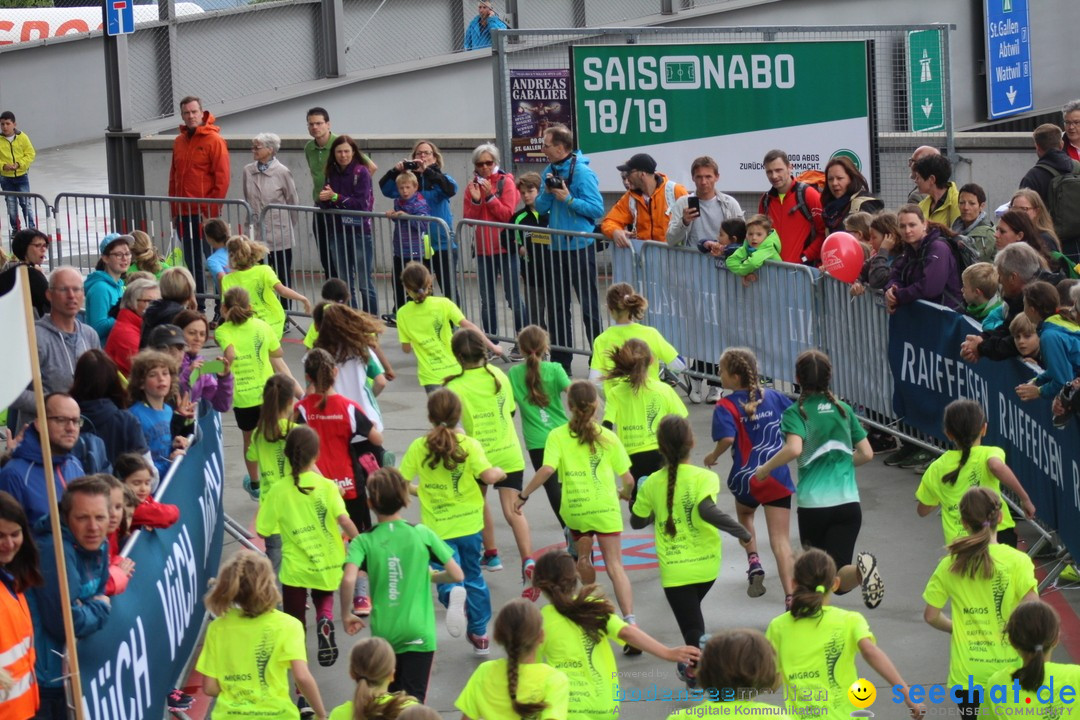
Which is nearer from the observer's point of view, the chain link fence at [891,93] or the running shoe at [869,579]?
the running shoe at [869,579]

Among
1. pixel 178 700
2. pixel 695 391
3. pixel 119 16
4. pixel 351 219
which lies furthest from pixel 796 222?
pixel 119 16

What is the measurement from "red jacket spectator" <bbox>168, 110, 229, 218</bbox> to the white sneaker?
582cm

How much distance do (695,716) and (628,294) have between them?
536 cm

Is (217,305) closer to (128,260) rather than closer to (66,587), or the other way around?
(128,260)

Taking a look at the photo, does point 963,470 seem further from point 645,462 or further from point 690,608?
point 645,462

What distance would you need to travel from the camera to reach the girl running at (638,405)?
371 inches

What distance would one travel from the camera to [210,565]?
9.35m

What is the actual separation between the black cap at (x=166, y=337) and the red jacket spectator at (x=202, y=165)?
22.9 feet

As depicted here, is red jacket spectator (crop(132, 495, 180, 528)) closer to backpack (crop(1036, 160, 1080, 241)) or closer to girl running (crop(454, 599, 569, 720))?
girl running (crop(454, 599, 569, 720))

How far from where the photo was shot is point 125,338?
1103 centimetres

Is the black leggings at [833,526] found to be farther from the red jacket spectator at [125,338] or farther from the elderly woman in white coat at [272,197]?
the elderly woman in white coat at [272,197]


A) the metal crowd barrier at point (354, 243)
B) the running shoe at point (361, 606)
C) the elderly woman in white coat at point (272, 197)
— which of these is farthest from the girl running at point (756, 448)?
the elderly woman in white coat at point (272, 197)

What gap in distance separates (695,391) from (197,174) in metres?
6.36

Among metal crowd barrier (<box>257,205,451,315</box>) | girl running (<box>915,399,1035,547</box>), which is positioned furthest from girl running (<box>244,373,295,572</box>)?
metal crowd barrier (<box>257,205,451,315</box>)
